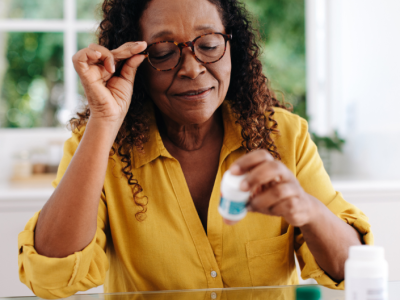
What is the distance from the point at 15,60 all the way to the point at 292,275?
2.47m

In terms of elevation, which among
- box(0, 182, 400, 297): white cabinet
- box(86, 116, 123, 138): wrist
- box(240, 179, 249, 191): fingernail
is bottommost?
box(0, 182, 400, 297): white cabinet

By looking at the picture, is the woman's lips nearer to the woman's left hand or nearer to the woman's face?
the woman's face

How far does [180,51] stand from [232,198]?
0.56 m

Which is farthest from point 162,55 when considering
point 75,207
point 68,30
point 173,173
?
point 68,30

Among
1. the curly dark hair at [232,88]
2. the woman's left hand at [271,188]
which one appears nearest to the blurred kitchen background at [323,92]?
the curly dark hair at [232,88]

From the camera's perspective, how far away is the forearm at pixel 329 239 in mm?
950

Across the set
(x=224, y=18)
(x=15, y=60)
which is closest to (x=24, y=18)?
(x=15, y=60)

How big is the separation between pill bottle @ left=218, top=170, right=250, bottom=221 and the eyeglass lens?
1.74 ft

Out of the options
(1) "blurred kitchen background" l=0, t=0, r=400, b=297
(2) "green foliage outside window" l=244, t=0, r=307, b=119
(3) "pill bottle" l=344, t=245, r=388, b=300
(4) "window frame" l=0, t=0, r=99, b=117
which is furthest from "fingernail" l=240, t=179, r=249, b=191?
(2) "green foliage outside window" l=244, t=0, r=307, b=119

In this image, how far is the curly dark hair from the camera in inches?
48.3

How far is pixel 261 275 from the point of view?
1.21 m

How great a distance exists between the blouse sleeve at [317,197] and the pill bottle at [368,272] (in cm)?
40

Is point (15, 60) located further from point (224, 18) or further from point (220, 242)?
point (220, 242)

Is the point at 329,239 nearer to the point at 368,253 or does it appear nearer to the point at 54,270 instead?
the point at 368,253
